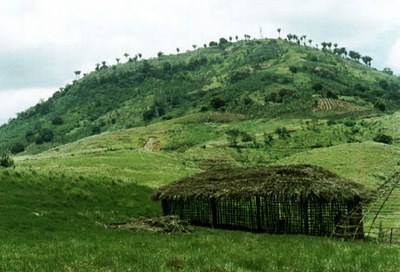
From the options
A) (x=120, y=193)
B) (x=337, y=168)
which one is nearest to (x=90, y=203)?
(x=120, y=193)

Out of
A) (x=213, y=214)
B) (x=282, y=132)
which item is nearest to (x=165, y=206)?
(x=213, y=214)

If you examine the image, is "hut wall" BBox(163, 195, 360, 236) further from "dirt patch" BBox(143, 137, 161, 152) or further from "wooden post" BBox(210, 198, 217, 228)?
"dirt patch" BBox(143, 137, 161, 152)

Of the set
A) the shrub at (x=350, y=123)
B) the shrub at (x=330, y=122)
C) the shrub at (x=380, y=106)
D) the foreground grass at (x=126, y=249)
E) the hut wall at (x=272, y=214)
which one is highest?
the shrub at (x=380, y=106)

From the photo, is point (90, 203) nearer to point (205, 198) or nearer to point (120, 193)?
point (120, 193)

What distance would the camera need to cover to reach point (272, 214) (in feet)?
126

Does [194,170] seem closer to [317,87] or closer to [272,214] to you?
[272,214]

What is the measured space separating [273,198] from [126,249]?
22252mm

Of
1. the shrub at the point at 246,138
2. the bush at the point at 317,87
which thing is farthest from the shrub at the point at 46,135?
the shrub at the point at 246,138

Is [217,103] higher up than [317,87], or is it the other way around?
[317,87]

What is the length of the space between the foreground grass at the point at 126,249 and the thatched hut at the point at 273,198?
7179 millimetres

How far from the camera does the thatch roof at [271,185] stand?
112 feet

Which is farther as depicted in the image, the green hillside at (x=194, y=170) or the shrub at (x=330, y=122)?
the shrub at (x=330, y=122)

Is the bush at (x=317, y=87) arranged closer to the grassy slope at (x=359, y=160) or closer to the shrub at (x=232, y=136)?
the shrub at (x=232, y=136)

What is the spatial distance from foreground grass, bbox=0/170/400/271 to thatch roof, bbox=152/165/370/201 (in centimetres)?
663
